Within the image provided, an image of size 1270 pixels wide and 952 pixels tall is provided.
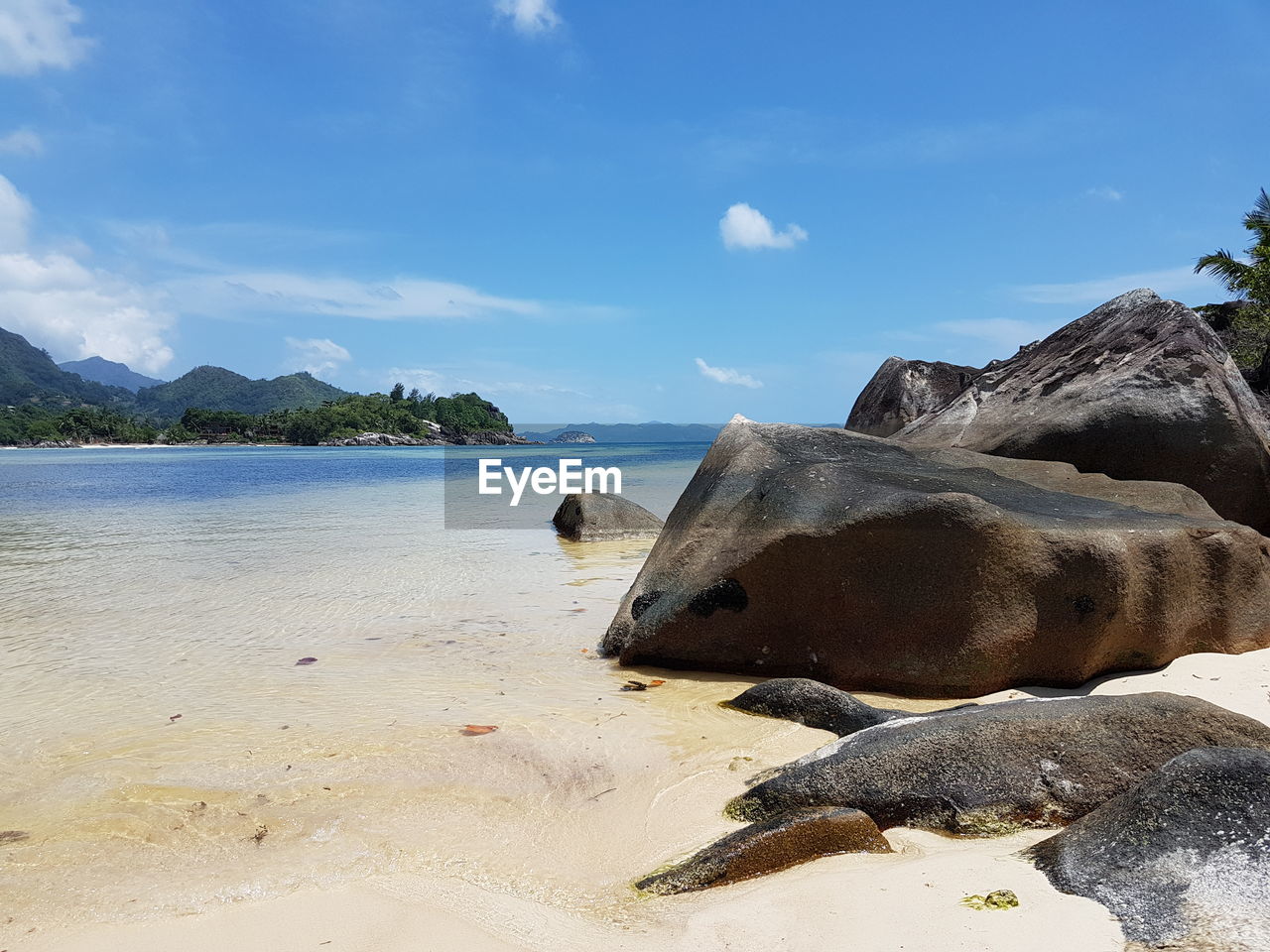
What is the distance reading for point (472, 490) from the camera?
23281 mm

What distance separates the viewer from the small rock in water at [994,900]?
2260mm

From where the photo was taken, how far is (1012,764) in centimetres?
303

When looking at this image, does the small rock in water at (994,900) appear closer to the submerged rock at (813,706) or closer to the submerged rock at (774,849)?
the submerged rock at (774,849)

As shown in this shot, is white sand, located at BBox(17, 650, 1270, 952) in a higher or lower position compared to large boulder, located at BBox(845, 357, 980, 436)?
lower

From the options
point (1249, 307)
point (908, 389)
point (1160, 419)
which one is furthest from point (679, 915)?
point (1249, 307)

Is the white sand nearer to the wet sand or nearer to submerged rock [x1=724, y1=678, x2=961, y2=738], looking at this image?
the wet sand

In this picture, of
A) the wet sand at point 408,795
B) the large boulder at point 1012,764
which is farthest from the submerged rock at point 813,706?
the large boulder at point 1012,764

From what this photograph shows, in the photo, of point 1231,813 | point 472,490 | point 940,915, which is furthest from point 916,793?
point 472,490

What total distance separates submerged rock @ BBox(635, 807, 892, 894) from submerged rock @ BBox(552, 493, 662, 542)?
34.1 feet

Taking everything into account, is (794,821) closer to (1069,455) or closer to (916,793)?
(916,793)

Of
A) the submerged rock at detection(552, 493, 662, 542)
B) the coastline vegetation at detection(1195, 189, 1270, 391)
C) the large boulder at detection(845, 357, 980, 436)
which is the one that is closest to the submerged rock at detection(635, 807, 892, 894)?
the submerged rock at detection(552, 493, 662, 542)

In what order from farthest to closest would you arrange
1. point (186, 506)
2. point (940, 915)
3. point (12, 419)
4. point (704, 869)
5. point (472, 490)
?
point (12, 419) → point (472, 490) → point (186, 506) → point (704, 869) → point (940, 915)

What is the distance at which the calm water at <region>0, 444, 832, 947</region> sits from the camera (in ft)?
10.2

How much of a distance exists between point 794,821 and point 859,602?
2386 millimetres
